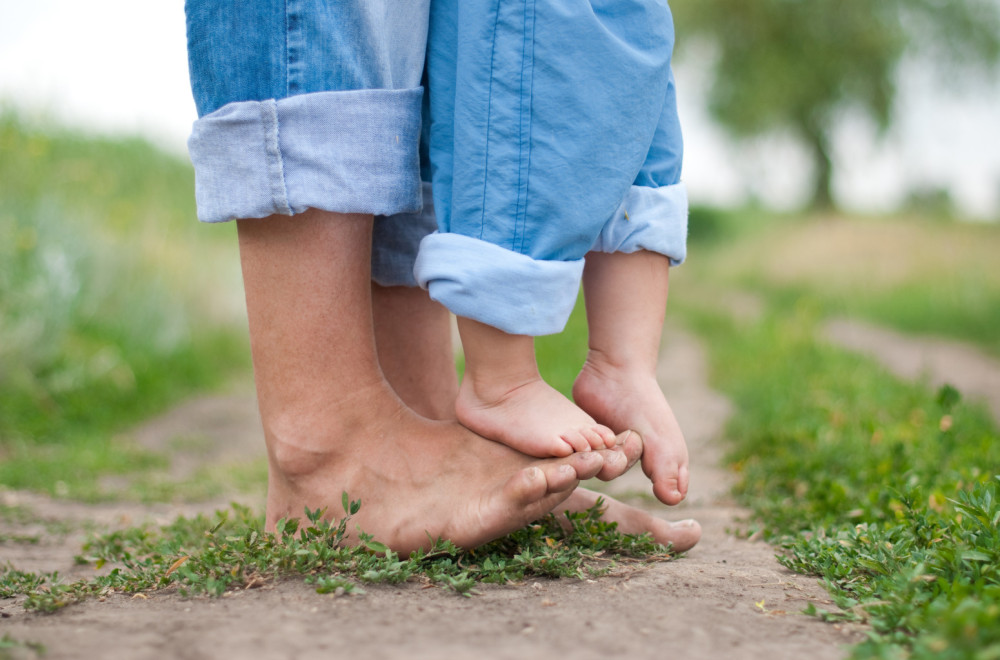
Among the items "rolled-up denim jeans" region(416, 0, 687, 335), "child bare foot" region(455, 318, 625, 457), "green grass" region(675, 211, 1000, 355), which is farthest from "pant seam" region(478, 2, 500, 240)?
"green grass" region(675, 211, 1000, 355)

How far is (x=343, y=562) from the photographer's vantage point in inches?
49.9

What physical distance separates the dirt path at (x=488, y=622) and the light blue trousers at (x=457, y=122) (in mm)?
434

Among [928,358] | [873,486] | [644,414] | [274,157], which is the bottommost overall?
[928,358]

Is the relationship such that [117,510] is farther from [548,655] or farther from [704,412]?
[704,412]

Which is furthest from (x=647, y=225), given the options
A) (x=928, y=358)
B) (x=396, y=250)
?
(x=928, y=358)

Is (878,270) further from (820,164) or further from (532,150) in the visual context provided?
(532,150)

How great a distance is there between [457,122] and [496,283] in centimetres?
28

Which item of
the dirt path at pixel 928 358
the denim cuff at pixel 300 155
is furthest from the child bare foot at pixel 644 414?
the dirt path at pixel 928 358

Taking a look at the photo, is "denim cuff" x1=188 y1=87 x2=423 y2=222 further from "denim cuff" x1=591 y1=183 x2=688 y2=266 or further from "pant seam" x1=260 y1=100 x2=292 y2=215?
"denim cuff" x1=591 y1=183 x2=688 y2=266

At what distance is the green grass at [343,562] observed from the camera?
1.22 m

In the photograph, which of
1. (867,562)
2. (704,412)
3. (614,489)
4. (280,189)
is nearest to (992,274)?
(704,412)

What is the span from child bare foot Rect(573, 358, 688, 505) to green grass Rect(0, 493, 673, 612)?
129 millimetres

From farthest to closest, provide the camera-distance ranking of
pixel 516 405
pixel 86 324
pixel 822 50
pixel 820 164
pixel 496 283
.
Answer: pixel 820 164 → pixel 822 50 → pixel 86 324 → pixel 516 405 → pixel 496 283

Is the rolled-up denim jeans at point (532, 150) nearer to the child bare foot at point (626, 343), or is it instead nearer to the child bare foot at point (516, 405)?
the child bare foot at point (516, 405)
